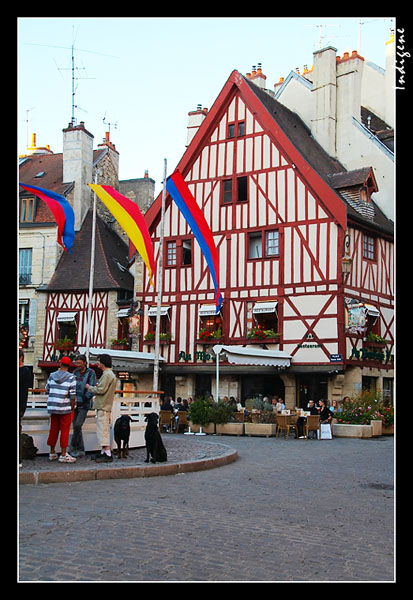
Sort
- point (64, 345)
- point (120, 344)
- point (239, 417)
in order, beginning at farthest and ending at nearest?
1. point (64, 345)
2. point (120, 344)
3. point (239, 417)

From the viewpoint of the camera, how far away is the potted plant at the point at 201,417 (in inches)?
750

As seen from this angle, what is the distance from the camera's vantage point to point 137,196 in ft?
117

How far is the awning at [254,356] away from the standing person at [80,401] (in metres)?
10.0

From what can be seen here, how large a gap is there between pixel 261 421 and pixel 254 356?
9.57 feet

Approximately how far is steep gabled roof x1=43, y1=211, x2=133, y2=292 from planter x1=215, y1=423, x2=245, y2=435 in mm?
10825

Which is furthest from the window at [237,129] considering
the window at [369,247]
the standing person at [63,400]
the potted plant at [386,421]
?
the standing person at [63,400]

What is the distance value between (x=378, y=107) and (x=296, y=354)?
1430 cm

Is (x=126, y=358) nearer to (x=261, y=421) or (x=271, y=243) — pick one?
(x=261, y=421)

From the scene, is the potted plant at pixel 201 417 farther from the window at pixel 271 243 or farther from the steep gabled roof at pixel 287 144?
the steep gabled roof at pixel 287 144

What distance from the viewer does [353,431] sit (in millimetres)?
18953

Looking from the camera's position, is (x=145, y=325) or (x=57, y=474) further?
(x=145, y=325)

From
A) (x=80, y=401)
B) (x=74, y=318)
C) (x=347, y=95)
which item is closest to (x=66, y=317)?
(x=74, y=318)
